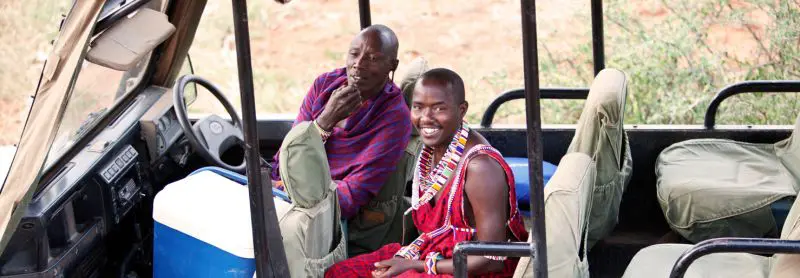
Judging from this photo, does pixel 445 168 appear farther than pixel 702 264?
No

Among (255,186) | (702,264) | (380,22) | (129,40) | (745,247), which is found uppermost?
(129,40)

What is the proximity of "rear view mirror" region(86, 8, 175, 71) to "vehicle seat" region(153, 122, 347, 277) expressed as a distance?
46cm

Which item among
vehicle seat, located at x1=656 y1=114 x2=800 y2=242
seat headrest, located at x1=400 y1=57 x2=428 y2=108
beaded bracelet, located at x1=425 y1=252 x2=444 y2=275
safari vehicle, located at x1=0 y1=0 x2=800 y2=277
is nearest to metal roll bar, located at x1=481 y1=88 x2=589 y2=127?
safari vehicle, located at x1=0 y1=0 x2=800 y2=277

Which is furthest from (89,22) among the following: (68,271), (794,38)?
(794,38)

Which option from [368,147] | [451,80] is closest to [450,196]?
[451,80]

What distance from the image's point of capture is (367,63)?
12.6 ft

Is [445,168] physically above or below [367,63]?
below

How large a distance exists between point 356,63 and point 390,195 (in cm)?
47

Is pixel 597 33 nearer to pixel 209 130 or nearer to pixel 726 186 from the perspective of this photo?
pixel 726 186

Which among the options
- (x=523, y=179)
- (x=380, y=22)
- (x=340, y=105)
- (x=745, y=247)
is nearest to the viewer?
(x=745, y=247)

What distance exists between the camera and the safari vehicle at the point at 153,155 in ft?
9.37

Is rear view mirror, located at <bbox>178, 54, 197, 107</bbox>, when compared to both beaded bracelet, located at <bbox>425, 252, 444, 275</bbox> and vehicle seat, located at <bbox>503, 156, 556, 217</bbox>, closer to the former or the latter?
vehicle seat, located at <bbox>503, 156, 556, 217</bbox>

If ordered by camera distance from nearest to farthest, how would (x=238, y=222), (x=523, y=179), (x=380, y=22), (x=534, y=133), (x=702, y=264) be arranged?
(x=534, y=133) < (x=238, y=222) < (x=702, y=264) < (x=523, y=179) < (x=380, y=22)

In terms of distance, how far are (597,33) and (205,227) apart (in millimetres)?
1998
